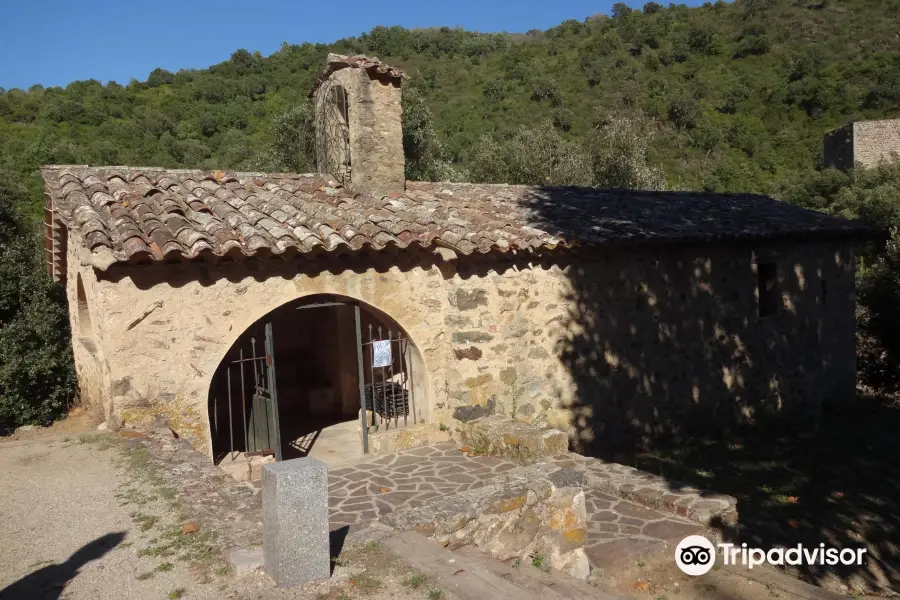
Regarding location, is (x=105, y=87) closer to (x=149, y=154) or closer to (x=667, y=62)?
(x=149, y=154)

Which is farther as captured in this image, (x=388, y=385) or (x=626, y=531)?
(x=388, y=385)

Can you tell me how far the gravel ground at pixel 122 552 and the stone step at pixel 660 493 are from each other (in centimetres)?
312

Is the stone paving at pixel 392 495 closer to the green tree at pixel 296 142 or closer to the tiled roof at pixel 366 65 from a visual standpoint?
the tiled roof at pixel 366 65

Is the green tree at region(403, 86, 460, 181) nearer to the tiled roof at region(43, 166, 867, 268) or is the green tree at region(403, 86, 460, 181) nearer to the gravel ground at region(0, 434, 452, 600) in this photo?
the tiled roof at region(43, 166, 867, 268)

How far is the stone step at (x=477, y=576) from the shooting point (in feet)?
12.6

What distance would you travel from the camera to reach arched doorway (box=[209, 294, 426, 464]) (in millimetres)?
8047

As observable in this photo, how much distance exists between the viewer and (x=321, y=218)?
800 cm

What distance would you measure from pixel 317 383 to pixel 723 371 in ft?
24.2

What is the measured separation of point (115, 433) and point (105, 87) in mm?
32978

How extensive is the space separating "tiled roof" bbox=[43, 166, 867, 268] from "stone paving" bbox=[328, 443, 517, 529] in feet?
8.34

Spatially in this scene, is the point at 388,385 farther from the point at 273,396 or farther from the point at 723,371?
the point at 723,371

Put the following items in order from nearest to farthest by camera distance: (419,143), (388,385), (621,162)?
1. (388,385)
2. (419,143)
3. (621,162)

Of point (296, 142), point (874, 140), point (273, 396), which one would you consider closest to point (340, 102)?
point (273, 396)

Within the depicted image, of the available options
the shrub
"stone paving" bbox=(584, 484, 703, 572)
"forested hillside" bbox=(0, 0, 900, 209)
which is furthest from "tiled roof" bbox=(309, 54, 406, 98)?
"forested hillside" bbox=(0, 0, 900, 209)
